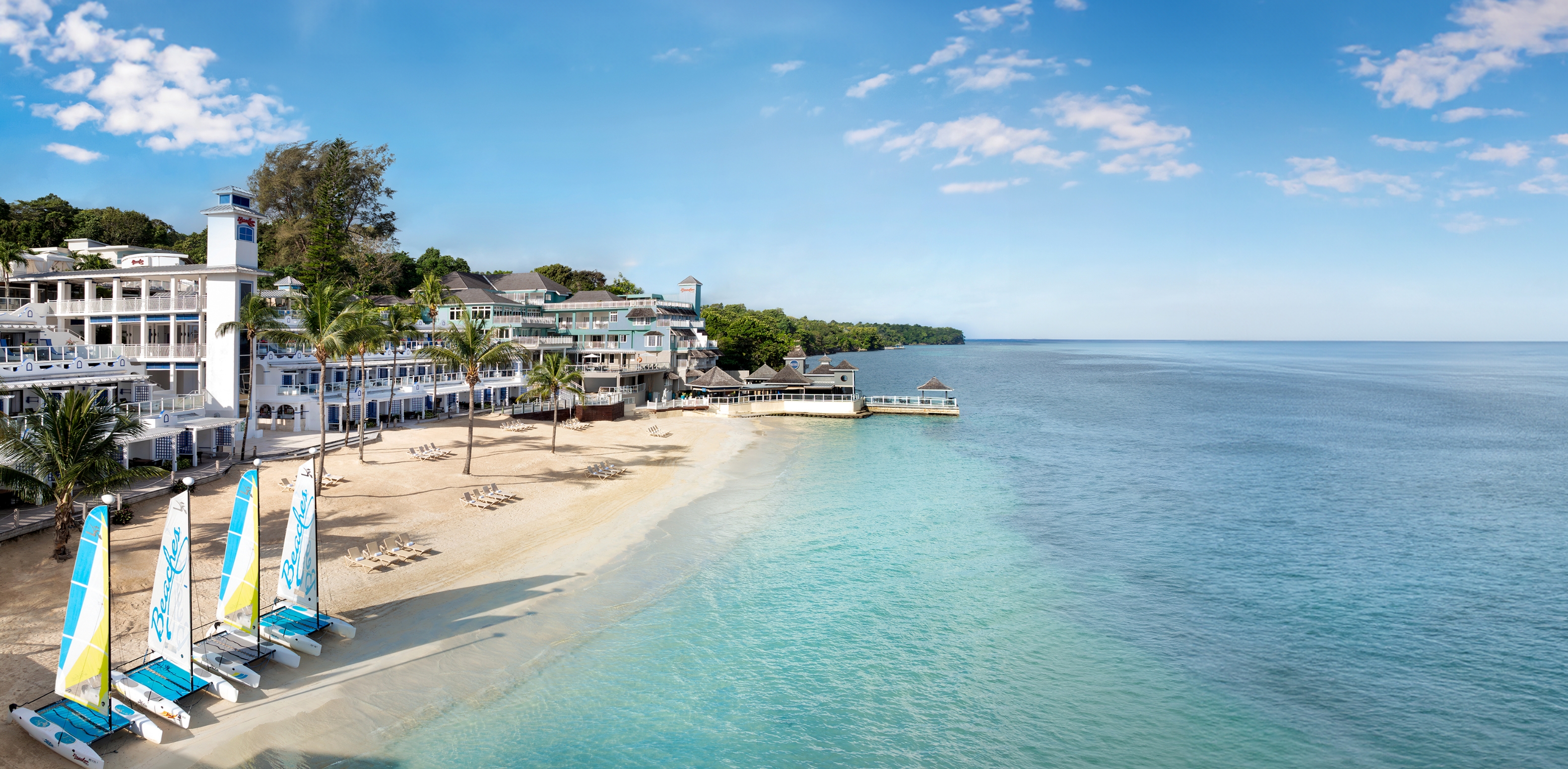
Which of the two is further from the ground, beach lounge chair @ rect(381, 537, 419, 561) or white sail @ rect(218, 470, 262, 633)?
white sail @ rect(218, 470, 262, 633)

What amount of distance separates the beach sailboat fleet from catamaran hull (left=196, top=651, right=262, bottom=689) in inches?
0.8

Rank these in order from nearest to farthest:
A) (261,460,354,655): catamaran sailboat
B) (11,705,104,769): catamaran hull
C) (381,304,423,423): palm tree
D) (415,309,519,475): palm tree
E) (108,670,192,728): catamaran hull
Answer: (11,705,104,769): catamaran hull
(108,670,192,728): catamaran hull
(261,460,354,655): catamaran sailboat
(415,309,519,475): palm tree
(381,304,423,423): palm tree

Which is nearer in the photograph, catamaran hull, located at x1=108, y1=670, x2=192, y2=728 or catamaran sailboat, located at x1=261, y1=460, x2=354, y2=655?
catamaran hull, located at x1=108, y1=670, x2=192, y2=728

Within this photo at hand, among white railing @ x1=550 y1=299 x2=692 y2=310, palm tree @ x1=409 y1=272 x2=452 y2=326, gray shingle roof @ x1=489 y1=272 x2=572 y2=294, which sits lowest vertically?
palm tree @ x1=409 y1=272 x2=452 y2=326

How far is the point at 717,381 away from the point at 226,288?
41.3 metres

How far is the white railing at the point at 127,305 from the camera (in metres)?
36.3

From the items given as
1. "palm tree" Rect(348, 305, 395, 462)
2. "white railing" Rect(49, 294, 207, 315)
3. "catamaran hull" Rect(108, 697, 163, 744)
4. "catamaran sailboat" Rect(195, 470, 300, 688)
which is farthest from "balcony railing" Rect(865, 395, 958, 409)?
"catamaran hull" Rect(108, 697, 163, 744)

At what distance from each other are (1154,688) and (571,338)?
214 ft

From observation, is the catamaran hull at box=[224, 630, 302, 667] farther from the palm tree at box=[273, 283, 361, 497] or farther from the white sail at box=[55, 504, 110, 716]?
the palm tree at box=[273, 283, 361, 497]

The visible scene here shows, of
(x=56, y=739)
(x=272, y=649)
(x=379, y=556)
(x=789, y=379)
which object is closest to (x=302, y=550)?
(x=272, y=649)

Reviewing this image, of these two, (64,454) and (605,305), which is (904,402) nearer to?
(605,305)

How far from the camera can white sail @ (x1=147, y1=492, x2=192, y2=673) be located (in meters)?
14.4

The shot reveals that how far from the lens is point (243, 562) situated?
53.1 ft

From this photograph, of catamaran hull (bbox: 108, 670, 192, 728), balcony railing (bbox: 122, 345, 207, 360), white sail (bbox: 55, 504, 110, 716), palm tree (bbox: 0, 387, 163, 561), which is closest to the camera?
white sail (bbox: 55, 504, 110, 716)
